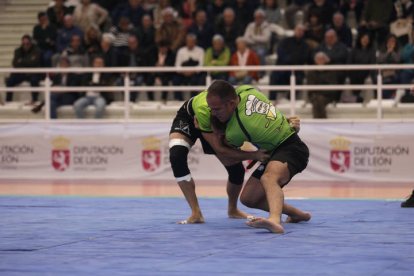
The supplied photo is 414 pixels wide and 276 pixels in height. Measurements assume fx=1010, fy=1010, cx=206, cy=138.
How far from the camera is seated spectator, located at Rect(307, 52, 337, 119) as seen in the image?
62.2 feet

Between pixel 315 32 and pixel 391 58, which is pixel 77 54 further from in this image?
pixel 391 58

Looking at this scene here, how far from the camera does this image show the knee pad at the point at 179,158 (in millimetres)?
10602

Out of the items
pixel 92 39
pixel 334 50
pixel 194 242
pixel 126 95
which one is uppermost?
pixel 92 39

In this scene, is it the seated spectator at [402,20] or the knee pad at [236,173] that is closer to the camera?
the knee pad at [236,173]

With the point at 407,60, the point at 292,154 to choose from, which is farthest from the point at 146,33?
the point at 292,154

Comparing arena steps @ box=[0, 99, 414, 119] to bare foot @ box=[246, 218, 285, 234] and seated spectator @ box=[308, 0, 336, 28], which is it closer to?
seated spectator @ box=[308, 0, 336, 28]

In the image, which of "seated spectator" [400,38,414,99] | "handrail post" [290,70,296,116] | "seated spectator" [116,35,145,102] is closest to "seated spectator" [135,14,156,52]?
"seated spectator" [116,35,145,102]

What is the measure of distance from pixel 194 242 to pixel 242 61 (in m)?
11.1

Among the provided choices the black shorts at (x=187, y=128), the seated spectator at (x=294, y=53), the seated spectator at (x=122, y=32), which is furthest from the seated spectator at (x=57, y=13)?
the black shorts at (x=187, y=128)

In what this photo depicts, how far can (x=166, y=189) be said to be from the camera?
54.6 ft

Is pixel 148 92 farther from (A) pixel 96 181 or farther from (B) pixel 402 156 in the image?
(B) pixel 402 156

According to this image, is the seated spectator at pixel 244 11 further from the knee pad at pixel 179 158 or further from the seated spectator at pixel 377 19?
the knee pad at pixel 179 158

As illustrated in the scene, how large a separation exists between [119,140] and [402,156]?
17.4 ft

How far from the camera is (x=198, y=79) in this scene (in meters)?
19.8
